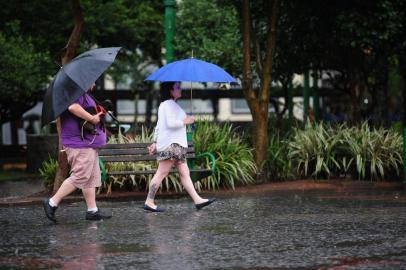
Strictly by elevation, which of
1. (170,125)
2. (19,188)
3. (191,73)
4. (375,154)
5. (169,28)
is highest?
(169,28)

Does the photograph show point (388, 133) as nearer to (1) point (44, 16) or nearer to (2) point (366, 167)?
(2) point (366, 167)

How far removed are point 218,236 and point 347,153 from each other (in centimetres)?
667

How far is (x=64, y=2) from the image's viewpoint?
21.1 m

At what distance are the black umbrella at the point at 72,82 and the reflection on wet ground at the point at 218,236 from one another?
136cm

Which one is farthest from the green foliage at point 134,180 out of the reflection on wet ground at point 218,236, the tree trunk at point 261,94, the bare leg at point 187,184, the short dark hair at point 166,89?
the short dark hair at point 166,89

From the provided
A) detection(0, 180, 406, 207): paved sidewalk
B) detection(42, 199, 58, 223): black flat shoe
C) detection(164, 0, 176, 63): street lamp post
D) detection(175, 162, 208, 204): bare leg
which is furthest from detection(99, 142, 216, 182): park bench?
detection(42, 199, 58, 223): black flat shoe

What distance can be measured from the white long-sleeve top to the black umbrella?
3.87 ft

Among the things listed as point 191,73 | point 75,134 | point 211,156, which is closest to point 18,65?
point 211,156

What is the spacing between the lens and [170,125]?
11.5 m

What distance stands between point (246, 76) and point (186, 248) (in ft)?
24.0

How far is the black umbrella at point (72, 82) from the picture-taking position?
1032cm

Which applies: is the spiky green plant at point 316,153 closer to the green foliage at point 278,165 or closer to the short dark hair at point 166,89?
the green foliage at point 278,165

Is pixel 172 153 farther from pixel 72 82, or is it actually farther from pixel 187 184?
pixel 72 82

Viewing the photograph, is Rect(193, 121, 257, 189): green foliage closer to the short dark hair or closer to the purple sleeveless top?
the short dark hair
